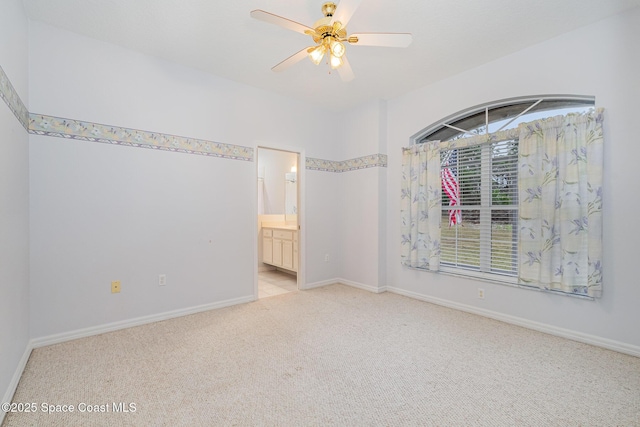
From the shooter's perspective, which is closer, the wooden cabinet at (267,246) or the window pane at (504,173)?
the window pane at (504,173)

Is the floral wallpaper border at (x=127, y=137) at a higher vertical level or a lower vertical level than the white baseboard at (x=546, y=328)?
higher

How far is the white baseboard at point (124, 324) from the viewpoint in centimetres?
246

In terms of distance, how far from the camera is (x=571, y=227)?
2562 millimetres

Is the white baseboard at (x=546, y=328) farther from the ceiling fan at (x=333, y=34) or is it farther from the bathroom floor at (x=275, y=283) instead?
the ceiling fan at (x=333, y=34)

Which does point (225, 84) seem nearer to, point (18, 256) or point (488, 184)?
point (18, 256)

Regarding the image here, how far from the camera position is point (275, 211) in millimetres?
6273

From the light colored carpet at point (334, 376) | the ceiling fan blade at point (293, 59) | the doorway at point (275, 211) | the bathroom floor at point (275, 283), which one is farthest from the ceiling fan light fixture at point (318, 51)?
the doorway at point (275, 211)

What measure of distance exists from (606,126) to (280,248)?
14.3 ft

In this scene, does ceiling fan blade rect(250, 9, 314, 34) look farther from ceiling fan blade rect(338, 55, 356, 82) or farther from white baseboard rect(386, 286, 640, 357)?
white baseboard rect(386, 286, 640, 357)

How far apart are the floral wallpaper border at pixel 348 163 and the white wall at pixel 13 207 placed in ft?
9.70

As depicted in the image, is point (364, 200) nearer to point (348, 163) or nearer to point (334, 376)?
point (348, 163)

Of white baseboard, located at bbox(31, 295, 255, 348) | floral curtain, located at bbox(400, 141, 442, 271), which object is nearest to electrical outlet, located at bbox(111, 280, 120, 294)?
white baseboard, located at bbox(31, 295, 255, 348)

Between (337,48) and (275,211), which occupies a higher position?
(337,48)

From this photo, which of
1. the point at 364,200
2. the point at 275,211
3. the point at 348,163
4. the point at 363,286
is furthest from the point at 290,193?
the point at 363,286
